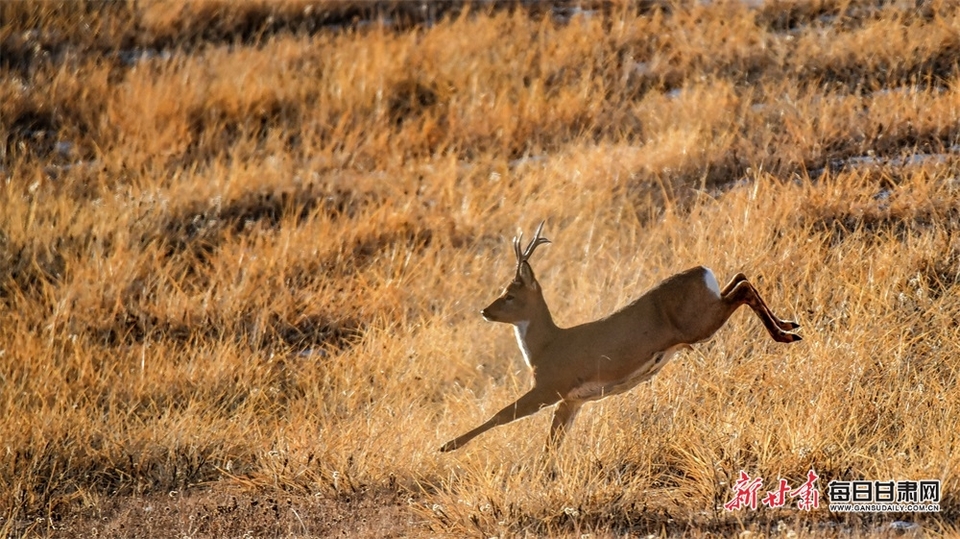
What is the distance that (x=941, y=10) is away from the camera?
386 inches

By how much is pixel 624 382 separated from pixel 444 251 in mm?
3385

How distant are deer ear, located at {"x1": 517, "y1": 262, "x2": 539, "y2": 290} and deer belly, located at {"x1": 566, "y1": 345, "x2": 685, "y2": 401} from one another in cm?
53

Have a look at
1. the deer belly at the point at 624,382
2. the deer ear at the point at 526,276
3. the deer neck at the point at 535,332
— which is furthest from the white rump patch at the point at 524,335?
the deer belly at the point at 624,382

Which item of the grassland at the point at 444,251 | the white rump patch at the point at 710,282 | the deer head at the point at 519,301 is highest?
the white rump patch at the point at 710,282

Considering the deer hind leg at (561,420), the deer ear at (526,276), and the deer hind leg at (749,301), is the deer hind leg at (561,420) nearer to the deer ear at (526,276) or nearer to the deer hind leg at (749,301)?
the deer ear at (526,276)

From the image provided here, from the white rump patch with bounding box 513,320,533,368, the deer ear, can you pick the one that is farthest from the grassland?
the deer ear

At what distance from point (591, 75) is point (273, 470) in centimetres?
565

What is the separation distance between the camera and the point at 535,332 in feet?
17.5

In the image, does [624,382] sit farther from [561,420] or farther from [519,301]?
[519,301]

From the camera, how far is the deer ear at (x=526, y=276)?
5.30m

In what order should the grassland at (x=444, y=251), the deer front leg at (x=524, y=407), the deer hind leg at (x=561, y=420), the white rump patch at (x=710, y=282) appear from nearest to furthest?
the white rump patch at (x=710, y=282), the deer front leg at (x=524, y=407), the deer hind leg at (x=561, y=420), the grassland at (x=444, y=251)

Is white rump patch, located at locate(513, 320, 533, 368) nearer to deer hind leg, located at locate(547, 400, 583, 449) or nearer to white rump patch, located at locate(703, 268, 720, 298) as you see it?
deer hind leg, located at locate(547, 400, 583, 449)

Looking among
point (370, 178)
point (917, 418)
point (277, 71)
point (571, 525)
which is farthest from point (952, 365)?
point (277, 71)

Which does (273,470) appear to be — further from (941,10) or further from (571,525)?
(941,10)
